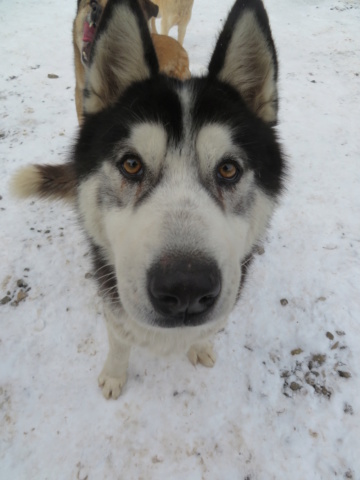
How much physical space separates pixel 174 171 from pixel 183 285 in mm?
633

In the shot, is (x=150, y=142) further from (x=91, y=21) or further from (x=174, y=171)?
(x=91, y=21)

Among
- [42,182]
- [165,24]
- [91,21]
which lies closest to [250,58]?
[42,182]

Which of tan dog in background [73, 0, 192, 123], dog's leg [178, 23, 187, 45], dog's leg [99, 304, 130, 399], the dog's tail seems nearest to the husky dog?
dog's leg [99, 304, 130, 399]

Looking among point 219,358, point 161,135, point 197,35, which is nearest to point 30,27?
point 197,35

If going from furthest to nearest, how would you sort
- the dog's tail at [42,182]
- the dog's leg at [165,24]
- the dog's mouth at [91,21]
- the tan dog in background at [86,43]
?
the dog's leg at [165,24] < the tan dog in background at [86,43] < the dog's mouth at [91,21] < the dog's tail at [42,182]

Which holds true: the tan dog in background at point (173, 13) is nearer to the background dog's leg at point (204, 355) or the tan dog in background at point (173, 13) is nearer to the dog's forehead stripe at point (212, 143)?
the dog's forehead stripe at point (212, 143)

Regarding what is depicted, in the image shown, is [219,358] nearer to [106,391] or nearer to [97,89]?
[106,391]

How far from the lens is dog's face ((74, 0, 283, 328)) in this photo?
1239mm

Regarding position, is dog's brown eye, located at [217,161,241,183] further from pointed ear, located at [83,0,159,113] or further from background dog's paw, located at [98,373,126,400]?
background dog's paw, located at [98,373,126,400]

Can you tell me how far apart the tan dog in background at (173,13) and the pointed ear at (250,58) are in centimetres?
508

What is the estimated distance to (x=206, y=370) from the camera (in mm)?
2557

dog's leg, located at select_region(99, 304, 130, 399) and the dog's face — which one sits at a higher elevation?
the dog's face

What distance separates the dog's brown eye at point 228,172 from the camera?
1.61 meters

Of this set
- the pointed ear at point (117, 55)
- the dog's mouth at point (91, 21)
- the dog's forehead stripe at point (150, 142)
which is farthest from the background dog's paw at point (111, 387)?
the dog's mouth at point (91, 21)
